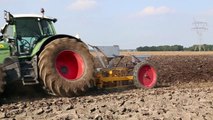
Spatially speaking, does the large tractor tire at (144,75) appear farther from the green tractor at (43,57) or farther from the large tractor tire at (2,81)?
the large tractor tire at (2,81)

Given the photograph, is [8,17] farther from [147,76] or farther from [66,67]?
[147,76]

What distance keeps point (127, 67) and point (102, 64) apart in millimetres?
835

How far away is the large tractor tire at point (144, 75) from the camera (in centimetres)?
1113

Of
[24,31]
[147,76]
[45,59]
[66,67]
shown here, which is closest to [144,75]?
[147,76]

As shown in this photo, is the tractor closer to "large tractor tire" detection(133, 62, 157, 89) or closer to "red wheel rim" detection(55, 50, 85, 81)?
"red wheel rim" detection(55, 50, 85, 81)

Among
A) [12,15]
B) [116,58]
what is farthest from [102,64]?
[12,15]

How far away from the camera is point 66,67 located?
968cm

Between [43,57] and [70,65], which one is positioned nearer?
[43,57]

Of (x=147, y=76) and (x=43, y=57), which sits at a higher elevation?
(x=43, y=57)

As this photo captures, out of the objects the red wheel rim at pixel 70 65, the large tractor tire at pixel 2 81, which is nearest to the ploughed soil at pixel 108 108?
the large tractor tire at pixel 2 81

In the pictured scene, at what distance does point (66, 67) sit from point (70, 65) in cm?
14

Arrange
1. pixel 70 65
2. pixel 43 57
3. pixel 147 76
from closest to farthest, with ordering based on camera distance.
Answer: pixel 43 57
pixel 70 65
pixel 147 76

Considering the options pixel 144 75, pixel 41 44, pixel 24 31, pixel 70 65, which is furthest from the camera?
pixel 144 75

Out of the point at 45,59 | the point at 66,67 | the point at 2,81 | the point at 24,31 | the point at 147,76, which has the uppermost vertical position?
the point at 24,31
